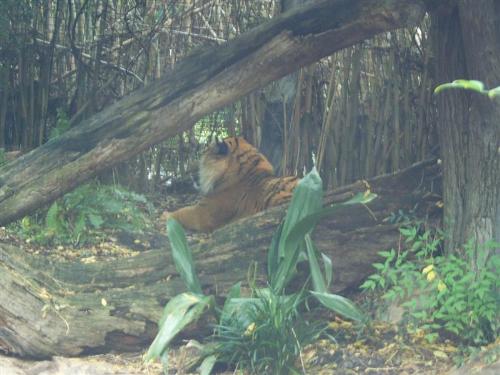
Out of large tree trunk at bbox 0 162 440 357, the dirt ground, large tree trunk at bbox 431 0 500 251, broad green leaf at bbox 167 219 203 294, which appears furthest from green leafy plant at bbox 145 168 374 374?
large tree trunk at bbox 431 0 500 251

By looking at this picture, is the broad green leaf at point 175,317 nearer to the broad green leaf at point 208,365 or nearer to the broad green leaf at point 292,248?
the broad green leaf at point 208,365

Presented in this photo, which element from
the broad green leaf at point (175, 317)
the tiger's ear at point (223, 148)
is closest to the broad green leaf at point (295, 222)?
the broad green leaf at point (175, 317)

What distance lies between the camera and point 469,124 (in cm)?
422

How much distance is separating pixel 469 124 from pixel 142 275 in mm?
1998

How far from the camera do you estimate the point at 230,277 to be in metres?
4.53

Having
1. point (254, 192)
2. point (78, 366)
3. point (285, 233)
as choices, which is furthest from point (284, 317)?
point (254, 192)

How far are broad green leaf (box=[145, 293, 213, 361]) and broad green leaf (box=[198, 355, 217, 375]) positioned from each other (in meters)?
0.20

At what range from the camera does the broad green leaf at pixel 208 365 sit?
148 inches

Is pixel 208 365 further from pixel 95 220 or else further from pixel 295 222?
pixel 95 220

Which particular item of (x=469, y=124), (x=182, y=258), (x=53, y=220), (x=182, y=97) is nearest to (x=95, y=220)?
(x=53, y=220)

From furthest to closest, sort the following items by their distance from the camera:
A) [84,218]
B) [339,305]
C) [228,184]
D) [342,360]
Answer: [228,184] < [84,218] < [342,360] < [339,305]

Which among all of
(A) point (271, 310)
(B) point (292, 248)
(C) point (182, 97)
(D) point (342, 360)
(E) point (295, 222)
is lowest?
(D) point (342, 360)

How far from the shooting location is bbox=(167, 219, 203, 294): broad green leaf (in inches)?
163

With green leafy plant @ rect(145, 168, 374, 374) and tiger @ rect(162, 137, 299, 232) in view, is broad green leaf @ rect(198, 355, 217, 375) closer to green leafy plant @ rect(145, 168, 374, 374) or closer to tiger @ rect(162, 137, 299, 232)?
green leafy plant @ rect(145, 168, 374, 374)
